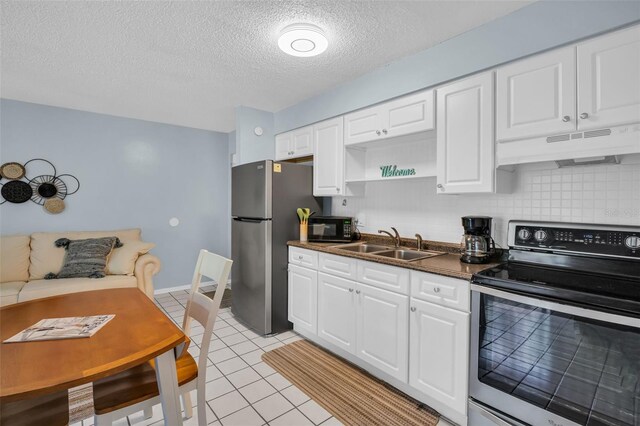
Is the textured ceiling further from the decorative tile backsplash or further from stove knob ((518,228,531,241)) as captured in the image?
stove knob ((518,228,531,241))

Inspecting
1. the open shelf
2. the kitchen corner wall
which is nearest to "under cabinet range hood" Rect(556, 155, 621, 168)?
the open shelf

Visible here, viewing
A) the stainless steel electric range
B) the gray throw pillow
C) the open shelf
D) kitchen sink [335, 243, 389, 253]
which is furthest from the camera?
→ the gray throw pillow

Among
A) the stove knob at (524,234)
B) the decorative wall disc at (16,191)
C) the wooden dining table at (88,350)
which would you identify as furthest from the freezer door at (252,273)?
the decorative wall disc at (16,191)

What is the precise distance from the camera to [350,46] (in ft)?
7.09

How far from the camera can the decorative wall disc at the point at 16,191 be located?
10.7 feet

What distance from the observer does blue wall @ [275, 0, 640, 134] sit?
1.48m

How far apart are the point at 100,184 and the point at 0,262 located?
1238mm

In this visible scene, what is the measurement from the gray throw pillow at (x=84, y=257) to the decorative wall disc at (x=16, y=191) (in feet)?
2.09

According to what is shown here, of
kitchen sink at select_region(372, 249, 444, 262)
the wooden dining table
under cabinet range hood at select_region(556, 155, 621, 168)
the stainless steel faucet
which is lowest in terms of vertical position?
the wooden dining table

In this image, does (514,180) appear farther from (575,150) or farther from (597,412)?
(597,412)

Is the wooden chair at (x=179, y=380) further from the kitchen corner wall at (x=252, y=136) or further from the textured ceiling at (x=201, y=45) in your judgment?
the kitchen corner wall at (x=252, y=136)

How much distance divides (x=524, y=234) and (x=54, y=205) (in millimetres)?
4651

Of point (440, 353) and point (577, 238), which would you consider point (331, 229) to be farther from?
point (577, 238)

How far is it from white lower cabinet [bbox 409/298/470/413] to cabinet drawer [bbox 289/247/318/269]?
1.00 meters
